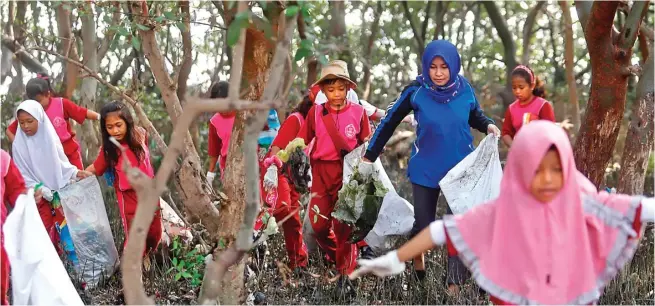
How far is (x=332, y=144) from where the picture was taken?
605 centimetres

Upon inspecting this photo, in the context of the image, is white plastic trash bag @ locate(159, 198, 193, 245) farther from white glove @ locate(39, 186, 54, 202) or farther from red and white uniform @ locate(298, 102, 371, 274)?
red and white uniform @ locate(298, 102, 371, 274)

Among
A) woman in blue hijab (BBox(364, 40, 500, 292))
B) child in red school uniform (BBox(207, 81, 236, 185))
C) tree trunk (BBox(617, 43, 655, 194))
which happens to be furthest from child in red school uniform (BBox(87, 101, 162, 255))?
tree trunk (BBox(617, 43, 655, 194))

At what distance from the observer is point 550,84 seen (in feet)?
63.1

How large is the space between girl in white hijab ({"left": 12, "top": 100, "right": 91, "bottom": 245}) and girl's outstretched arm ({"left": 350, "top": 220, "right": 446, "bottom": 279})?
342 centimetres

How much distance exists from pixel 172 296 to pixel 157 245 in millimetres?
605

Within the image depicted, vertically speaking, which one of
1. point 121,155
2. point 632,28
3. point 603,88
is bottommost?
point 121,155

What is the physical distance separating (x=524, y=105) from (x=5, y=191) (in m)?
3.63

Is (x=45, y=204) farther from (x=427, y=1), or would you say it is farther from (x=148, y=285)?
(x=427, y=1)

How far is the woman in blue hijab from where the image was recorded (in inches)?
212

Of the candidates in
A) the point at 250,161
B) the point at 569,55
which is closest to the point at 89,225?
the point at 250,161

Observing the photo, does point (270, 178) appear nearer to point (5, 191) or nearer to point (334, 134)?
point (334, 134)

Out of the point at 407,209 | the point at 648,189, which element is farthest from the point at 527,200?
the point at 648,189

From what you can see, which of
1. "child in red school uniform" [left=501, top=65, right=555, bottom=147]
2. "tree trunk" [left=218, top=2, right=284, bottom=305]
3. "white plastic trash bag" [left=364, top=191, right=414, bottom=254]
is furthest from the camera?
"child in red school uniform" [left=501, top=65, right=555, bottom=147]

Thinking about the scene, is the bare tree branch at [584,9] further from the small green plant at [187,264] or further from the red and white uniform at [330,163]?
the small green plant at [187,264]
